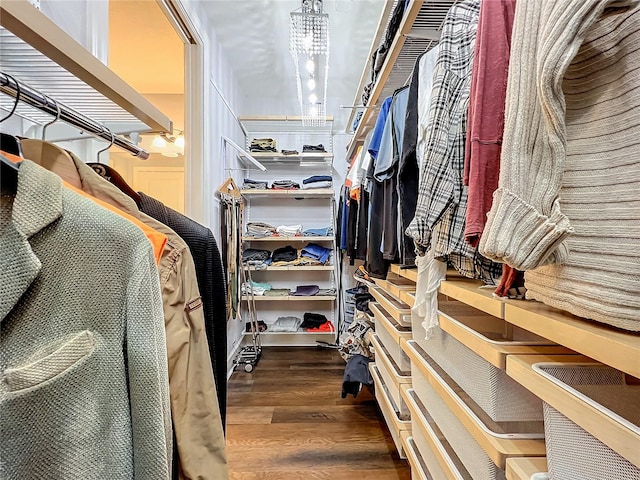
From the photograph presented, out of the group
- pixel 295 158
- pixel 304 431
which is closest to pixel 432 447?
pixel 304 431

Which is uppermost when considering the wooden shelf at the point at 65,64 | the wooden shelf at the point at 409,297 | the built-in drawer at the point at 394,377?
the wooden shelf at the point at 65,64

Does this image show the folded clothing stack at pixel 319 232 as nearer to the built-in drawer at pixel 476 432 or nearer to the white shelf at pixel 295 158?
the white shelf at pixel 295 158

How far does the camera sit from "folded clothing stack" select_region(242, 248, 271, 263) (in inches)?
130

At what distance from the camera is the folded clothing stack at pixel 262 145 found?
11.1 feet

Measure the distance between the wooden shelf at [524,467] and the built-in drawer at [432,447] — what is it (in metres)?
0.29

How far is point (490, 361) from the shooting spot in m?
0.67

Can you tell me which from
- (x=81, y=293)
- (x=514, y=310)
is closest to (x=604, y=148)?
(x=514, y=310)

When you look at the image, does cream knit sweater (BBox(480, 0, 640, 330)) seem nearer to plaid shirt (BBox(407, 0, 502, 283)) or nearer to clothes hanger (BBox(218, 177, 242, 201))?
plaid shirt (BBox(407, 0, 502, 283))

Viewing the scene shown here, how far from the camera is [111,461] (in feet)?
1.58

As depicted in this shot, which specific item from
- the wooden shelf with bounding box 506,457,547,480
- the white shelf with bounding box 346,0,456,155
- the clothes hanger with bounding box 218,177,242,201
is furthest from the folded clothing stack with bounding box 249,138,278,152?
the wooden shelf with bounding box 506,457,547,480

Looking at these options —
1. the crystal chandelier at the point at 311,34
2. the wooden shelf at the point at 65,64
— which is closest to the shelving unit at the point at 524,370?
the wooden shelf at the point at 65,64

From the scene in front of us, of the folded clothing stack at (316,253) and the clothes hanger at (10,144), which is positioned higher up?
the clothes hanger at (10,144)

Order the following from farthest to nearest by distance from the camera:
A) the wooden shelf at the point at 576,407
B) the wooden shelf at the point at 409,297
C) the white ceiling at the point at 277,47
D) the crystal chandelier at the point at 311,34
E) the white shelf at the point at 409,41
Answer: the white ceiling at the point at 277,47, the crystal chandelier at the point at 311,34, the wooden shelf at the point at 409,297, the white shelf at the point at 409,41, the wooden shelf at the point at 576,407

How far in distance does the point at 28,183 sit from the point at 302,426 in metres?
1.96
